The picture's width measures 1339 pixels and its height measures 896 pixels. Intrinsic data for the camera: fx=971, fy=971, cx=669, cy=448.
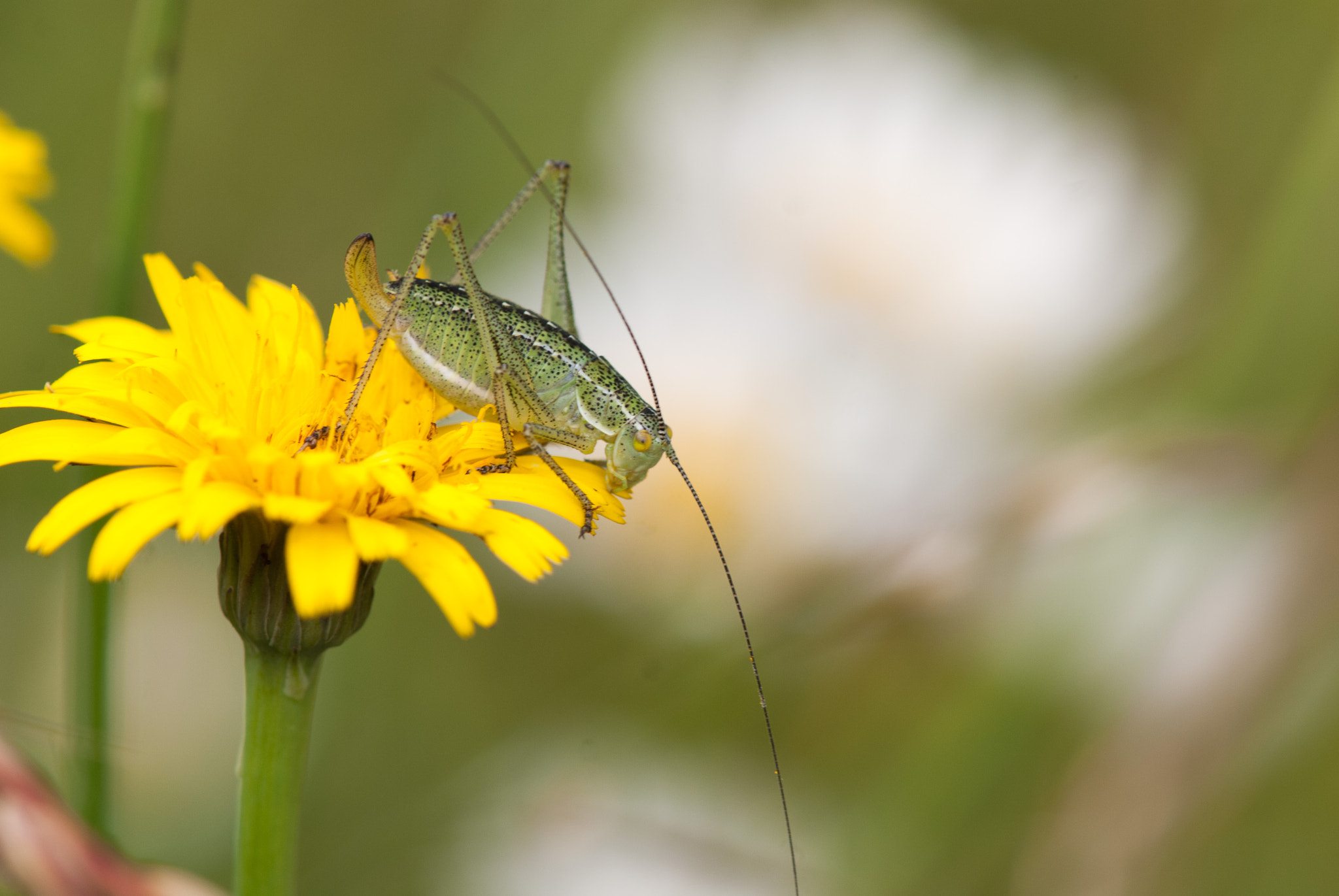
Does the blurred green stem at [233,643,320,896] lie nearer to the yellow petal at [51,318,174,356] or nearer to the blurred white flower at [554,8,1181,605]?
the yellow petal at [51,318,174,356]

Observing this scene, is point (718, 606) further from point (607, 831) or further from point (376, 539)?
point (376, 539)

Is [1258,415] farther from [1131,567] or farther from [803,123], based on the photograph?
[803,123]

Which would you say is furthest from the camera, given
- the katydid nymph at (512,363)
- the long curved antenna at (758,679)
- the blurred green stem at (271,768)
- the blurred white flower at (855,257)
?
the blurred white flower at (855,257)

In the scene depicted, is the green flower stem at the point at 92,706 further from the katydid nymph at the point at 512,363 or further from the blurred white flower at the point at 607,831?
the blurred white flower at the point at 607,831

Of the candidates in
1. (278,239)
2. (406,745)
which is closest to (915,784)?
(406,745)

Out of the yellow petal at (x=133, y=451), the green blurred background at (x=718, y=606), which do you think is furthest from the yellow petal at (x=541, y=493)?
the green blurred background at (x=718, y=606)

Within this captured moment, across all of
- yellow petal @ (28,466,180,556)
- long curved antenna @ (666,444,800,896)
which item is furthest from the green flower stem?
long curved antenna @ (666,444,800,896)
